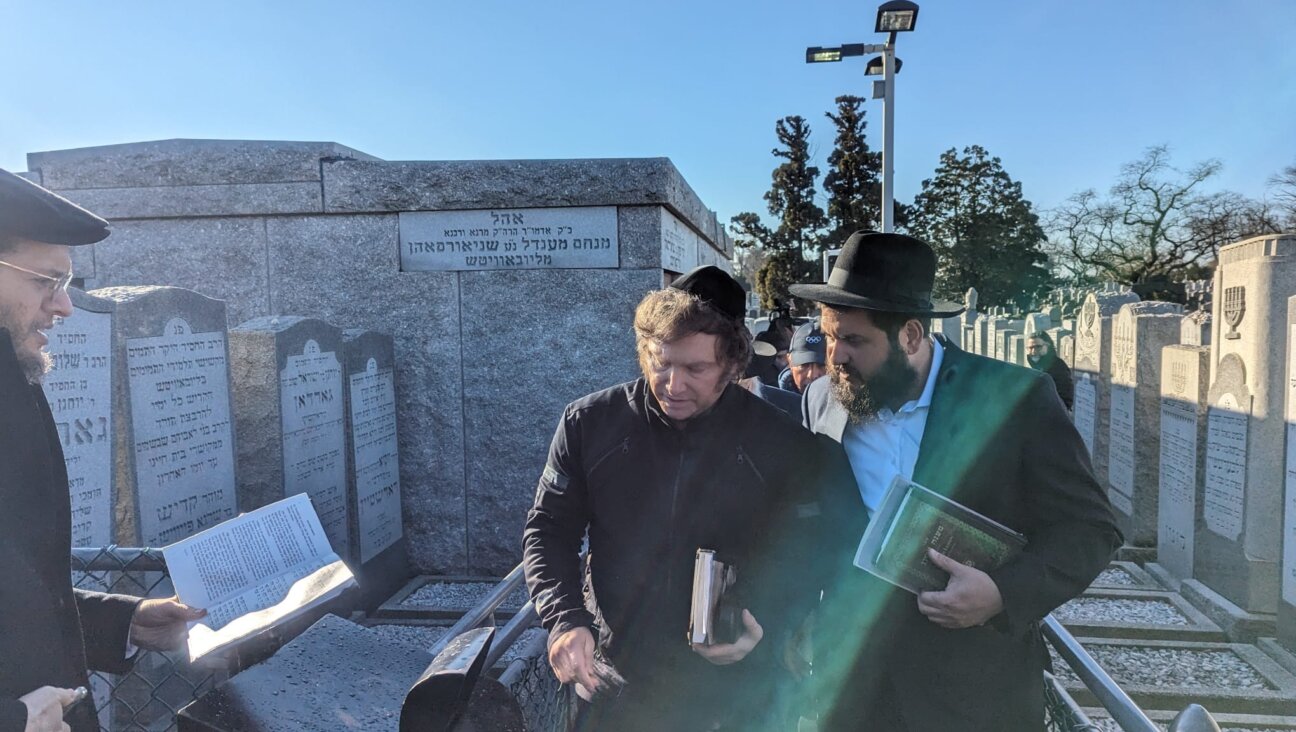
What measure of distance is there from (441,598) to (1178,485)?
560 centimetres

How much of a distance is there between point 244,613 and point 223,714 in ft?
2.09

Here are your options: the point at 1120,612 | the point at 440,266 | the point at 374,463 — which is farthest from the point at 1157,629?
the point at 440,266

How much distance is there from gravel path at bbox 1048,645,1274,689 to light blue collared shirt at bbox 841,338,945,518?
3255 millimetres

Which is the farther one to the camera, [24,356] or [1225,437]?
[1225,437]

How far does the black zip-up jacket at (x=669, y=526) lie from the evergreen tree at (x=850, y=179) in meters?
30.5

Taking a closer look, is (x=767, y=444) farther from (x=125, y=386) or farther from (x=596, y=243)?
(x=596, y=243)

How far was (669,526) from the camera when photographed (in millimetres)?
1930

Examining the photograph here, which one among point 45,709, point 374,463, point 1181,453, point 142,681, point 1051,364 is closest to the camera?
point 45,709

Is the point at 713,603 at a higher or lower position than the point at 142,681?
higher

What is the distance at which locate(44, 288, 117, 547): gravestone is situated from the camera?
301cm

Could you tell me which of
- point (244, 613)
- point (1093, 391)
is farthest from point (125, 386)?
point (1093, 391)

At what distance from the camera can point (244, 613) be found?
2.01m

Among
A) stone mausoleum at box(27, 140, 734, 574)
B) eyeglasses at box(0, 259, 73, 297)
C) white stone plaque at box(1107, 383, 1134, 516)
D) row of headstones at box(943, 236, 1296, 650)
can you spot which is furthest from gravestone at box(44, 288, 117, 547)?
white stone plaque at box(1107, 383, 1134, 516)

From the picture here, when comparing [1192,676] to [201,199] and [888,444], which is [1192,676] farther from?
[201,199]
